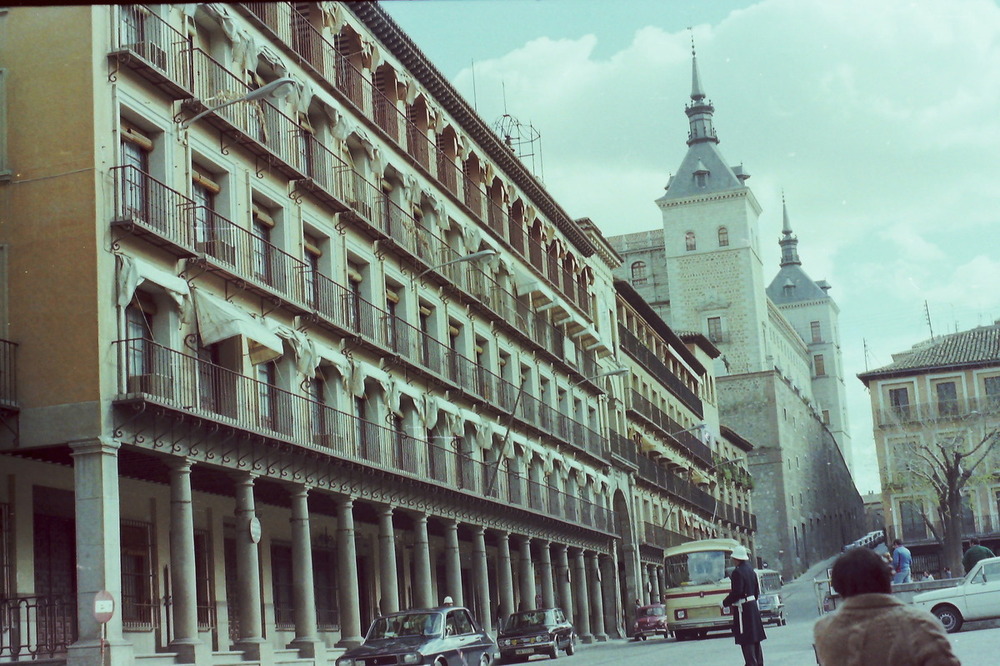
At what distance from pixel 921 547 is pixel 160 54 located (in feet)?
242

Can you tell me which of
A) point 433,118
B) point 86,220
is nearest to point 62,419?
point 86,220

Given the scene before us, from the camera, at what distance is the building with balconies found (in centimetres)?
8688

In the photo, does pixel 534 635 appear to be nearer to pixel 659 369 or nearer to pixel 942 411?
pixel 659 369

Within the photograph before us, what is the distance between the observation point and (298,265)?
32188 mm

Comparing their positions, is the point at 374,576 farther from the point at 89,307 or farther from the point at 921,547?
the point at 921,547

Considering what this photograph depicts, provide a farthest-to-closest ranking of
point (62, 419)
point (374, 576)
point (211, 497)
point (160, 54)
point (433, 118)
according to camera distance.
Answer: point (433, 118)
point (374, 576)
point (211, 497)
point (160, 54)
point (62, 419)

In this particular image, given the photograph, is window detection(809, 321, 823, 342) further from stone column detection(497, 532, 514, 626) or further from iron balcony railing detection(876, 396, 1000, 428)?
stone column detection(497, 532, 514, 626)

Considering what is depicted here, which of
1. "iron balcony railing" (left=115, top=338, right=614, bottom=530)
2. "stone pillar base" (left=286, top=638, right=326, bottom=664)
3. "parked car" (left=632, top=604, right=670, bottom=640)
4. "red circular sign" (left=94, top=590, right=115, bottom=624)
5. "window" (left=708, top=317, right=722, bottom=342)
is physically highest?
"window" (left=708, top=317, right=722, bottom=342)

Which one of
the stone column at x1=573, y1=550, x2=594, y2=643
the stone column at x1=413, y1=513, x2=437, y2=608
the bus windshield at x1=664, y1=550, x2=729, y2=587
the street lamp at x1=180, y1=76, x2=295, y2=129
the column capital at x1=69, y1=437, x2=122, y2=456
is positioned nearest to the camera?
the column capital at x1=69, y1=437, x2=122, y2=456

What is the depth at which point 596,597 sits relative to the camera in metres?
57.3

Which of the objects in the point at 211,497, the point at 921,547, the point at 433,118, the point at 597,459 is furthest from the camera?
the point at 921,547

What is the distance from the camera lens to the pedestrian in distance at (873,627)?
6281 millimetres

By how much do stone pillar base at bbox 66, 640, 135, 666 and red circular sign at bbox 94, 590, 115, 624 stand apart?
2.17 feet

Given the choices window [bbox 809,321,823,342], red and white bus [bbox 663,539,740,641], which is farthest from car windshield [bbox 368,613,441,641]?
window [bbox 809,321,823,342]
